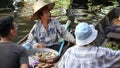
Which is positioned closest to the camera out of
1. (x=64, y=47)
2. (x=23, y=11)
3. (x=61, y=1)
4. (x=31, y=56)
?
(x=31, y=56)

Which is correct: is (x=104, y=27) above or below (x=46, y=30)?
below

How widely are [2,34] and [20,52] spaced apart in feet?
0.83

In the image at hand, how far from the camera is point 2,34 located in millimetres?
3342

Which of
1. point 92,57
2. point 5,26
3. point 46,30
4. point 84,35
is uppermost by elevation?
point 5,26

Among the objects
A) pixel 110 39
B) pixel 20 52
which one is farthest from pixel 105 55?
pixel 110 39

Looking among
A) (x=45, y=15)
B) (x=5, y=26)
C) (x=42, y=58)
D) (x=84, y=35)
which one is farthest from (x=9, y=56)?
(x=45, y=15)

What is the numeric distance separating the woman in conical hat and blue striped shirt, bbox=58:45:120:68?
1490mm

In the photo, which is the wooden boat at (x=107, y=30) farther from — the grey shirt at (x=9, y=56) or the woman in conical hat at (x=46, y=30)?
the grey shirt at (x=9, y=56)

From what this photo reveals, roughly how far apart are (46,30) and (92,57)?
1.71m

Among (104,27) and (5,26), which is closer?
(5,26)

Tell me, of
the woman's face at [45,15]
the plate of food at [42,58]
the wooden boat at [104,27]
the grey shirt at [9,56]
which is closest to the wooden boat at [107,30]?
the wooden boat at [104,27]

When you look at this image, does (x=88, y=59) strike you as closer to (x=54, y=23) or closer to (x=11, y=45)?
(x=11, y=45)

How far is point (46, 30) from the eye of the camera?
4844mm

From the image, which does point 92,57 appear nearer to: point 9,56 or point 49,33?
point 9,56
